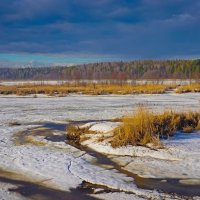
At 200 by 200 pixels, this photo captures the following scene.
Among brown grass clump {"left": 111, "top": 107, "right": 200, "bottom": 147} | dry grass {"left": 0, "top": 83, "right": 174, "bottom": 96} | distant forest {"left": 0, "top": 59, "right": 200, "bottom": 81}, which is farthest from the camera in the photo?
distant forest {"left": 0, "top": 59, "right": 200, "bottom": 81}

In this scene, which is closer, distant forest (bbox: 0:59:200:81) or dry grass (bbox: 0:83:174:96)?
dry grass (bbox: 0:83:174:96)

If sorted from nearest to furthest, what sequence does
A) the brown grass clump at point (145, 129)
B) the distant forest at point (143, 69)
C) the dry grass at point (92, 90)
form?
the brown grass clump at point (145, 129) → the dry grass at point (92, 90) → the distant forest at point (143, 69)

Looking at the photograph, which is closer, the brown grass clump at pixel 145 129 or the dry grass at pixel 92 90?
the brown grass clump at pixel 145 129

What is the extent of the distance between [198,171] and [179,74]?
151551 mm

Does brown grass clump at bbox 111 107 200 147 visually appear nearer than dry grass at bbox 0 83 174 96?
Yes

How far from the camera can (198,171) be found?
869cm

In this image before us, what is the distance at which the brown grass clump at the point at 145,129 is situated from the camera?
11266 mm

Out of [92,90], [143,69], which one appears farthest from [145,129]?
[143,69]

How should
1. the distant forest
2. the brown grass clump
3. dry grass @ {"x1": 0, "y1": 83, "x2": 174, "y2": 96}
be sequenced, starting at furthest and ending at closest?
1. the distant forest
2. dry grass @ {"x1": 0, "y1": 83, "x2": 174, "y2": 96}
3. the brown grass clump

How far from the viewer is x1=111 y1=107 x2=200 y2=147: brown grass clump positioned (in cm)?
1127

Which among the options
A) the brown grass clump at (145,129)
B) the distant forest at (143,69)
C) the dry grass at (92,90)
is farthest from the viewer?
the distant forest at (143,69)

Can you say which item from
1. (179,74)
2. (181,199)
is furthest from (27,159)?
(179,74)

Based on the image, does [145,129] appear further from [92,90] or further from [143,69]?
[143,69]

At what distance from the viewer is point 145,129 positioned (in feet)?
38.3
